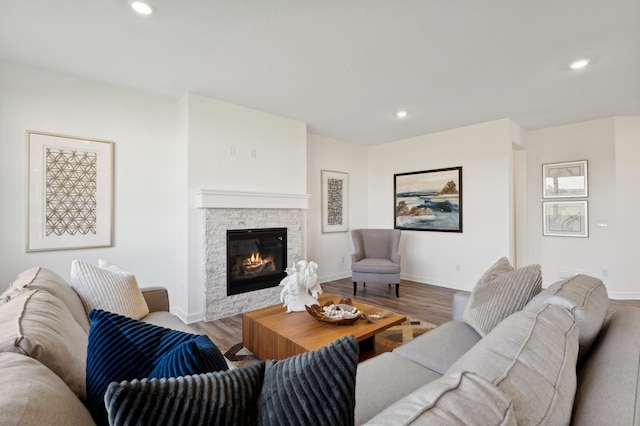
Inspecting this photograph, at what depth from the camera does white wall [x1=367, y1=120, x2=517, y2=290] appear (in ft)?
14.0

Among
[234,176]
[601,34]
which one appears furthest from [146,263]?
[601,34]

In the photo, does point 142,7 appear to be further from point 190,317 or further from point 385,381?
point 190,317

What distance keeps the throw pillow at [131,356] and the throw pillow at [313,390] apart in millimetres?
204

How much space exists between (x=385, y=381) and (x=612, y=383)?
77 cm

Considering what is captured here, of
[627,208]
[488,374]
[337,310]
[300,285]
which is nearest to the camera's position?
[488,374]

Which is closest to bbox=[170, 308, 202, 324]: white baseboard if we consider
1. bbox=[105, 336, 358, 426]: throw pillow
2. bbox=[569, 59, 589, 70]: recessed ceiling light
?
bbox=[105, 336, 358, 426]: throw pillow

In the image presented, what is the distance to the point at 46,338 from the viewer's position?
83 centimetres

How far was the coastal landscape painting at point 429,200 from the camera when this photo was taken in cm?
477

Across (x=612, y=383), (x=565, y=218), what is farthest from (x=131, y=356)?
(x=565, y=218)

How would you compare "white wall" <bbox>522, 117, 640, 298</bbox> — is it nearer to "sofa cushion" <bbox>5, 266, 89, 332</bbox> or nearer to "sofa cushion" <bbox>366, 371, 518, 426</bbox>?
"sofa cushion" <bbox>366, 371, 518, 426</bbox>

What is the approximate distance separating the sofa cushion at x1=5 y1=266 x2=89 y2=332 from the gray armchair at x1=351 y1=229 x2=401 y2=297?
133 inches

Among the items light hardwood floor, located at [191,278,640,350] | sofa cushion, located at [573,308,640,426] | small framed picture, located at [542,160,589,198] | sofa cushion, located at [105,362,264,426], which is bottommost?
Answer: light hardwood floor, located at [191,278,640,350]

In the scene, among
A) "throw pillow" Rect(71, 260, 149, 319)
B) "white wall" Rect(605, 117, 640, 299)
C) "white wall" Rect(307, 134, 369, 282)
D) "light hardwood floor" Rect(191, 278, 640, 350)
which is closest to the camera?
"throw pillow" Rect(71, 260, 149, 319)

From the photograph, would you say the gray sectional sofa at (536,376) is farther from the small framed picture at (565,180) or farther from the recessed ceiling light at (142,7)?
the small framed picture at (565,180)
